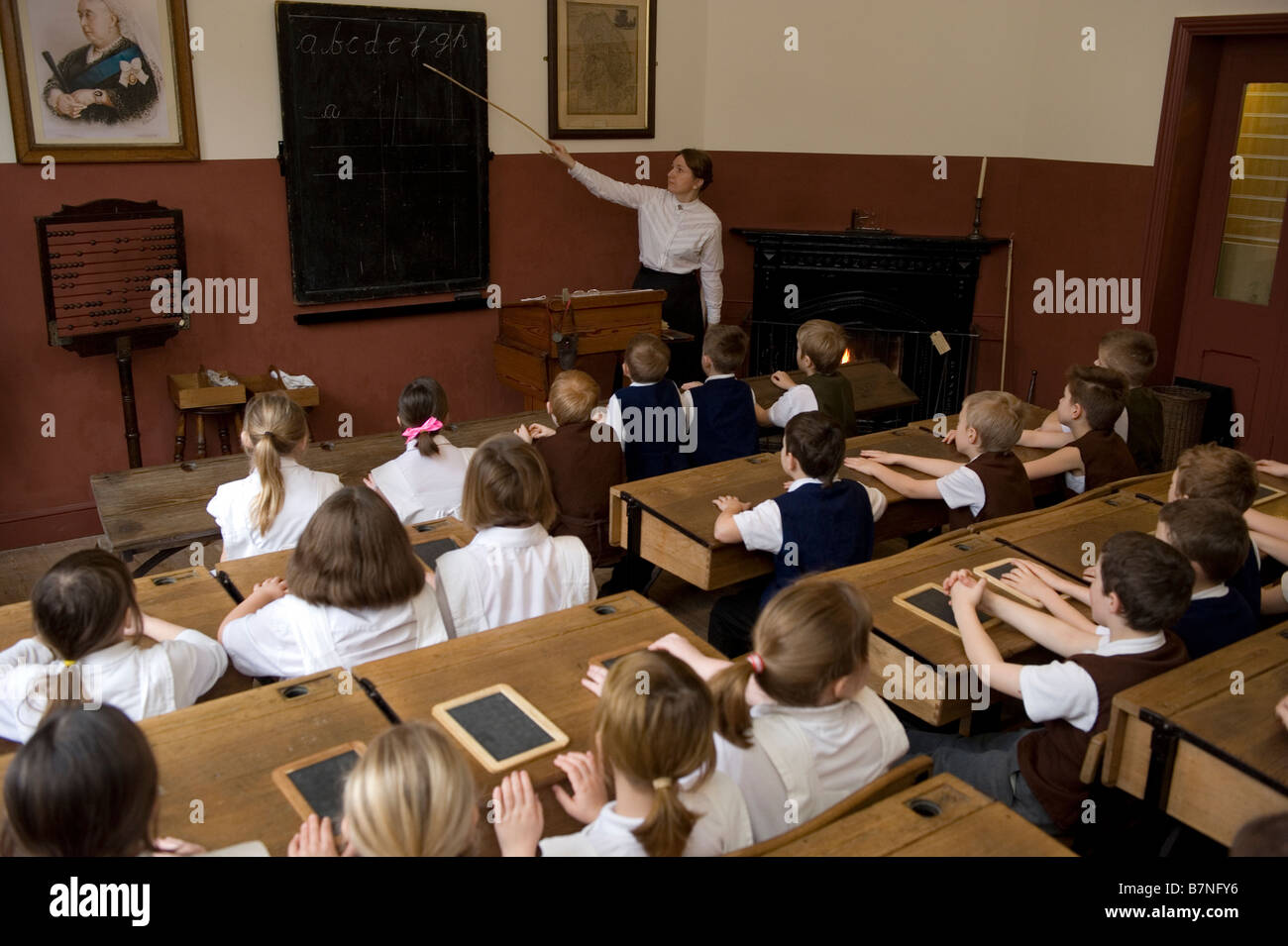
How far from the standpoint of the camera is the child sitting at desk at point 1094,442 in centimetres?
419

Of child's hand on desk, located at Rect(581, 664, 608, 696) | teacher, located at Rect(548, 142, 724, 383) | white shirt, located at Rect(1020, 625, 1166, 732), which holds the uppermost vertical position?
teacher, located at Rect(548, 142, 724, 383)

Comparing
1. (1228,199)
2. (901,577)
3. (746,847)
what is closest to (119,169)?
(901,577)

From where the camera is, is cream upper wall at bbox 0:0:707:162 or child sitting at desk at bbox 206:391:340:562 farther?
cream upper wall at bbox 0:0:707:162

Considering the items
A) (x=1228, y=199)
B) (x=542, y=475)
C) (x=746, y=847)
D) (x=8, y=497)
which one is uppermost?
(x=1228, y=199)

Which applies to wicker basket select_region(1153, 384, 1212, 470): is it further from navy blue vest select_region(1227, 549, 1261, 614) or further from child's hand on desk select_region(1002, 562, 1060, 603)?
child's hand on desk select_region(1002, 562, 1060, 603)

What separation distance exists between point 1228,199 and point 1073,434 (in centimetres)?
253

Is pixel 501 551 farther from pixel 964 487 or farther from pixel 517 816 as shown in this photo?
pixel 964 487

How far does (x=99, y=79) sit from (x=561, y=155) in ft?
7.97

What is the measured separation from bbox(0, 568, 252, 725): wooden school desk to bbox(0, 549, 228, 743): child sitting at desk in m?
0.20

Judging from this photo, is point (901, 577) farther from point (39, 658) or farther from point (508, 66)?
point (508, 66)

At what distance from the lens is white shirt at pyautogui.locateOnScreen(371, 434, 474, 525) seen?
12.9ft

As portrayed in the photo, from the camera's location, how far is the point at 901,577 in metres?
3.10

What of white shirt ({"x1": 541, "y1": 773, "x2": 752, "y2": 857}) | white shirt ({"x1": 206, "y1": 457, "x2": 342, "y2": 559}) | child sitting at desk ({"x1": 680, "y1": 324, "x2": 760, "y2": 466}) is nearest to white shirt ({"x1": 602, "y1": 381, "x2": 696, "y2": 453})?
child sitting at desk ({"x1": 680, "y1": 324, "x2": 760, "y2": 466})

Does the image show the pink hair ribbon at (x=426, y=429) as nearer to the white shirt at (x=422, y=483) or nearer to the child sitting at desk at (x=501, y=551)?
the white shirt at (x=422, y=483)
